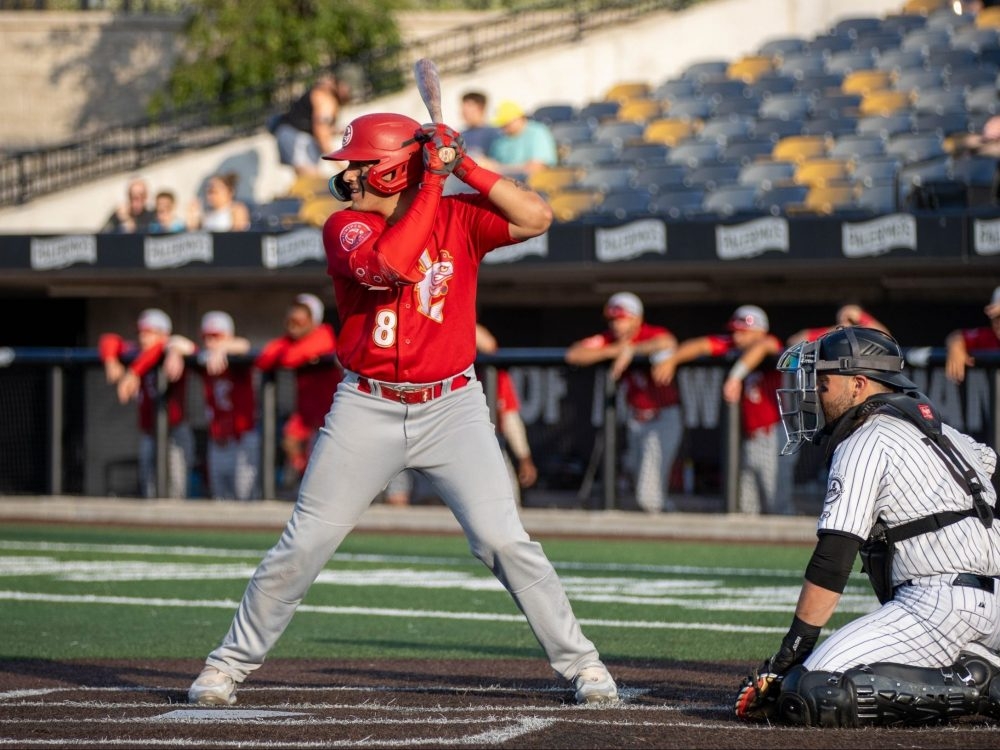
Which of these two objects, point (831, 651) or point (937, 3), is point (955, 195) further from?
point (831, 651)

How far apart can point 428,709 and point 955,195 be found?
33.9 feet

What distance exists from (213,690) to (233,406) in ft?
29.8

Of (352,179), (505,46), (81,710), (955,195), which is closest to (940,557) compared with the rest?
(352,179)

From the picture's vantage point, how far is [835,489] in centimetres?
500

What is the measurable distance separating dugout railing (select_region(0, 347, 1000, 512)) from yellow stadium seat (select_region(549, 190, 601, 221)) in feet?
11.5

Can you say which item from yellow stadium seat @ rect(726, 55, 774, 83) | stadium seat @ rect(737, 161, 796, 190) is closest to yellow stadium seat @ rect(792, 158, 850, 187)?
stadium seat @ rect(737, 161, 796, 190)

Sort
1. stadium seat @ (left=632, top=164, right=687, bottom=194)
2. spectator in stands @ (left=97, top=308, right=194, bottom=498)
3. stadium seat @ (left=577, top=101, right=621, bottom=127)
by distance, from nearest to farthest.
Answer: spectator in stands @ (left=97, top=308, right=194, bottom=498)
stadium seat @ (left=632, top=164, right=687, bottom=194)
stadium seat @ (left=577, top=101, right=621, bottom=127)

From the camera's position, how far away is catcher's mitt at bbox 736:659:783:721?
498cm

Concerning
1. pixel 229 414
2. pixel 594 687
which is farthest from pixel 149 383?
pixel 594 687

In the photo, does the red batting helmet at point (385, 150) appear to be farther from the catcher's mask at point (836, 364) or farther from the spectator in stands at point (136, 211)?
the spectator in stands at point (136, 211)

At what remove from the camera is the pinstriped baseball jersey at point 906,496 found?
195 inches

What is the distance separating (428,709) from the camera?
17.6 ft

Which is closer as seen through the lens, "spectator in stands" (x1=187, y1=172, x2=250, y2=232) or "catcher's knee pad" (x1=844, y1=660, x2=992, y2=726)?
"catcher's knee pad" (x1=844, y1=660, x2=992, y2=726)

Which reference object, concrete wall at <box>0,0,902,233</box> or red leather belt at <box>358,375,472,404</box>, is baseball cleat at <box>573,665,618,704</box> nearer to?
red leather belt at <box>358,375,472,404</box>
